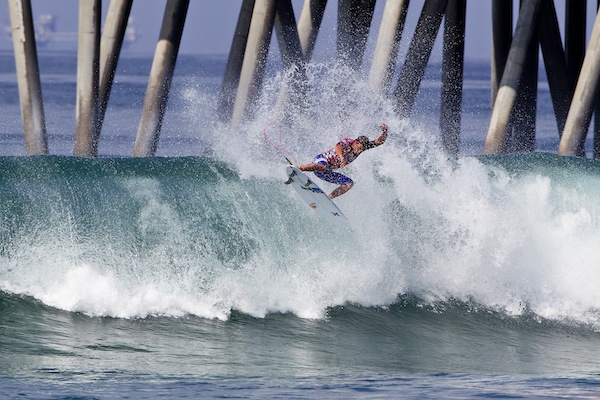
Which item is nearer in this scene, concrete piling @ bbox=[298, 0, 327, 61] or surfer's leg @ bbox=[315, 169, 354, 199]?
surfer's leg @ bbox=[315, 169, 354, 199]

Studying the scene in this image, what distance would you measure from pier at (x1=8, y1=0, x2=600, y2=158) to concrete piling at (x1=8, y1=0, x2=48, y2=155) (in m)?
0.01

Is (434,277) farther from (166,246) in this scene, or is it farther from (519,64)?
(519,64)

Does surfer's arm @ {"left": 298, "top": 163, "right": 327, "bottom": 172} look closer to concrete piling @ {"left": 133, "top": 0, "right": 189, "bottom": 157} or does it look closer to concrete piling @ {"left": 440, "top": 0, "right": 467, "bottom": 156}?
concrete piling @ {"left": 133, "top": 0, "right": 189, "bottom": 157}

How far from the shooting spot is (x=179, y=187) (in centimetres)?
1267

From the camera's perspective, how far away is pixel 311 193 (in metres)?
11.7

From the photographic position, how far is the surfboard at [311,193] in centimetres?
1149

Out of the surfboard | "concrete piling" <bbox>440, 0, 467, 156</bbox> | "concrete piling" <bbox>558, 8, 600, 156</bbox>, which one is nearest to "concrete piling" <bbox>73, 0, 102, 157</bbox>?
the surfboard

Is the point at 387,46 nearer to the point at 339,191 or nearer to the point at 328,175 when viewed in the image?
the point at 339,191

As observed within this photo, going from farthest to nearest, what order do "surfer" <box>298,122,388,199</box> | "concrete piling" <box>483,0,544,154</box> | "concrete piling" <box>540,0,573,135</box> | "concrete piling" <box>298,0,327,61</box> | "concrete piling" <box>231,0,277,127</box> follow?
"concrete piling" <box>540,0,573,135</box>
"concrete piling" <box>298,0,327,61</box>
"concrete piling" <box>483,0,544,154</box>
"concrete piling" <box>231,0,277,127</box>
"surfer" <box>298,122,388,199</box>

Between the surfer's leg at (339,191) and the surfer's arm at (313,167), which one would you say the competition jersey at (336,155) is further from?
the surfer's leg at (339,191)

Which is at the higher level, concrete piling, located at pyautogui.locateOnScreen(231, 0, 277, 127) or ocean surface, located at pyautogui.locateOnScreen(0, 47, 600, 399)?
concrete piling, located at pyautogui.locateOnScreen(231, 0, 277, 127)

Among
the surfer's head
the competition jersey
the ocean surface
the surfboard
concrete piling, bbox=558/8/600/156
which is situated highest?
concrete piling, bbox=558/8/600/156

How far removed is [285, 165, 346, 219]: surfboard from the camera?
11.5 m

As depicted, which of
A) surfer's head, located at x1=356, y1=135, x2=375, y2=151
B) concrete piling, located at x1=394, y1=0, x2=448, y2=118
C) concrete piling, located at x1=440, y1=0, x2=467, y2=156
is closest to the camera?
surfer's head, located at x1=356, y1=135, x2=375, y2=151
